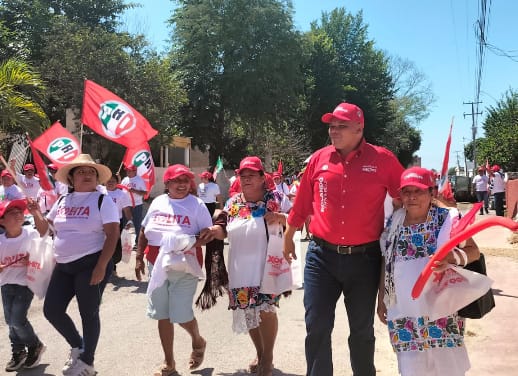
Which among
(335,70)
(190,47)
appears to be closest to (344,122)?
(190,47)

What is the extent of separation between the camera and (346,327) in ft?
18.7

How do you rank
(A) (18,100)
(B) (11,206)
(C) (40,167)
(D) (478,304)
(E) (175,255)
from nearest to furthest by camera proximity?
(D) (478,304) < (E) (175,255) < (B) (11,206) < (C) (40,167) < (A) (18,100)

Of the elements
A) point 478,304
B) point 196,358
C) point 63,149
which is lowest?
point 196,358

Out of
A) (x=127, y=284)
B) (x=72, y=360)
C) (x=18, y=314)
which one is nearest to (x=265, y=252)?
(x=72, y=360)

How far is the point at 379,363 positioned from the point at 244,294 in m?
1.42

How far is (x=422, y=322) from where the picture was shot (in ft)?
10.6

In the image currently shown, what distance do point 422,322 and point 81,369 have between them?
2.70 meters

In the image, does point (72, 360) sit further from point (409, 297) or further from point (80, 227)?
point (409, 297)

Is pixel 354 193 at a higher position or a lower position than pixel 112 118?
lower

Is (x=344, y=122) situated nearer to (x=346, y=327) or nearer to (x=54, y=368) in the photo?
(x=346, y=327)

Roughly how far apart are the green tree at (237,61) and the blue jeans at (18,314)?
87.2 ft

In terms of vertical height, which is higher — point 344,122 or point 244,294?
point 344,122

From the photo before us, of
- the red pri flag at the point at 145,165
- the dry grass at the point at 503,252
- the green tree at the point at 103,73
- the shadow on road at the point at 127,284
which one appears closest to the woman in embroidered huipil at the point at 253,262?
the shadow on road at the point at 127,284

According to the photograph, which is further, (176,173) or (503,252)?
(503,252)
